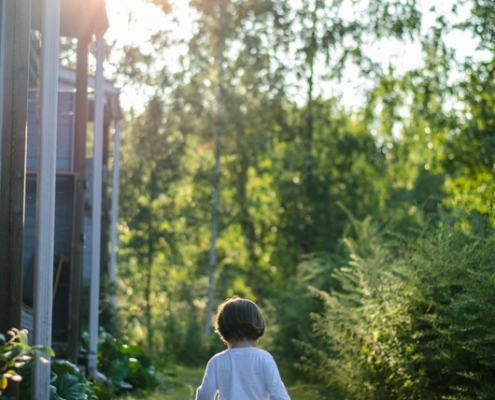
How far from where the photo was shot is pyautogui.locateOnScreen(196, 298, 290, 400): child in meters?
5.90

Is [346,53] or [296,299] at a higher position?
[346,53]

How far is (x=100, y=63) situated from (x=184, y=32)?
14464 millimetres

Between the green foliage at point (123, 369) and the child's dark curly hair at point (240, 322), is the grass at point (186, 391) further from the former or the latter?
the child's dark curly hair at point (240, 322)

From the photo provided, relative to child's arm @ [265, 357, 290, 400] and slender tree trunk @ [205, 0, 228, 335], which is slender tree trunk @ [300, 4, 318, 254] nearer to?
slender tree trunk @ [205, 0, 228, 335]

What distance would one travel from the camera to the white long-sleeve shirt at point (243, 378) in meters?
5.90

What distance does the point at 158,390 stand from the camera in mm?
13789

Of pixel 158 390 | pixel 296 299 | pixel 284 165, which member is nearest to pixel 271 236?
pixel 284 165

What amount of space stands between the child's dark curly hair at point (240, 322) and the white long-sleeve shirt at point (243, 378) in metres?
0.08

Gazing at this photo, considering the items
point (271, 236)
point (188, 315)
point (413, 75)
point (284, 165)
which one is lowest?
point (188, 315)

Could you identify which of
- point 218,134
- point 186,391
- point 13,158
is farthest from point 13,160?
point 218,134

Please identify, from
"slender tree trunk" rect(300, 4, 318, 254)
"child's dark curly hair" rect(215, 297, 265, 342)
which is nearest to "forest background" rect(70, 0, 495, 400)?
"slender tree trunk" rect(300, 4, 318, 254)

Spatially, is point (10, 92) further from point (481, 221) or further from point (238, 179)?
point (238, 179)

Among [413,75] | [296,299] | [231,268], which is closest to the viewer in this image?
[296,299]

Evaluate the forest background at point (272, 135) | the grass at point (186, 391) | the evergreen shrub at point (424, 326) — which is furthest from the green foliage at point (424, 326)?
the forest background at point (272, 135)
